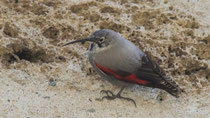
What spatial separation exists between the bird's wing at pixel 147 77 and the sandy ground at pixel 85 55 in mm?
225

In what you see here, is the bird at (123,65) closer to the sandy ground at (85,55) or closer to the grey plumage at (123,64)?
the grey plumage at (123,64)

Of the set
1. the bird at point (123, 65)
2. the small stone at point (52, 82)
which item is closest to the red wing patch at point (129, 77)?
the bird at point (123, 65)

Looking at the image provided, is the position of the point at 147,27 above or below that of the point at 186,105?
above

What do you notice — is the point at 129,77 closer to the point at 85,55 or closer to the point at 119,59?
the point at 119,59

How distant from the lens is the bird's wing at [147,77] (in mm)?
2793

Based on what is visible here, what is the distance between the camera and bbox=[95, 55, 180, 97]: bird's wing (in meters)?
2.79

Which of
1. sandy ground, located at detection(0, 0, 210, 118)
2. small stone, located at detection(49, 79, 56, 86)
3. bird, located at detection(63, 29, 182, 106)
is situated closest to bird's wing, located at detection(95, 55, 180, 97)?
bird, located at detection(63, 29, 182, 106)

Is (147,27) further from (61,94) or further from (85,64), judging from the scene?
(61,94)

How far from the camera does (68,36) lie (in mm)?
3506


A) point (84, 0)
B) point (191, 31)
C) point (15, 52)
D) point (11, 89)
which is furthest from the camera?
point (84, 0)

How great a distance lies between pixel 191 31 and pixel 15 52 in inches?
75.7

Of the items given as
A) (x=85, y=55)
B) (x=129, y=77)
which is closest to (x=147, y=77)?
(x=129, y=77)

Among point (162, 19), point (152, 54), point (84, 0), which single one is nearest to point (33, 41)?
point (84, 0)

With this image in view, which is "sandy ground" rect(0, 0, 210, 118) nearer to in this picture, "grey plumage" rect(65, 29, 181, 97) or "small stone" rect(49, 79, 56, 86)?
"small stone" rect(49, 79, 56, 86)
